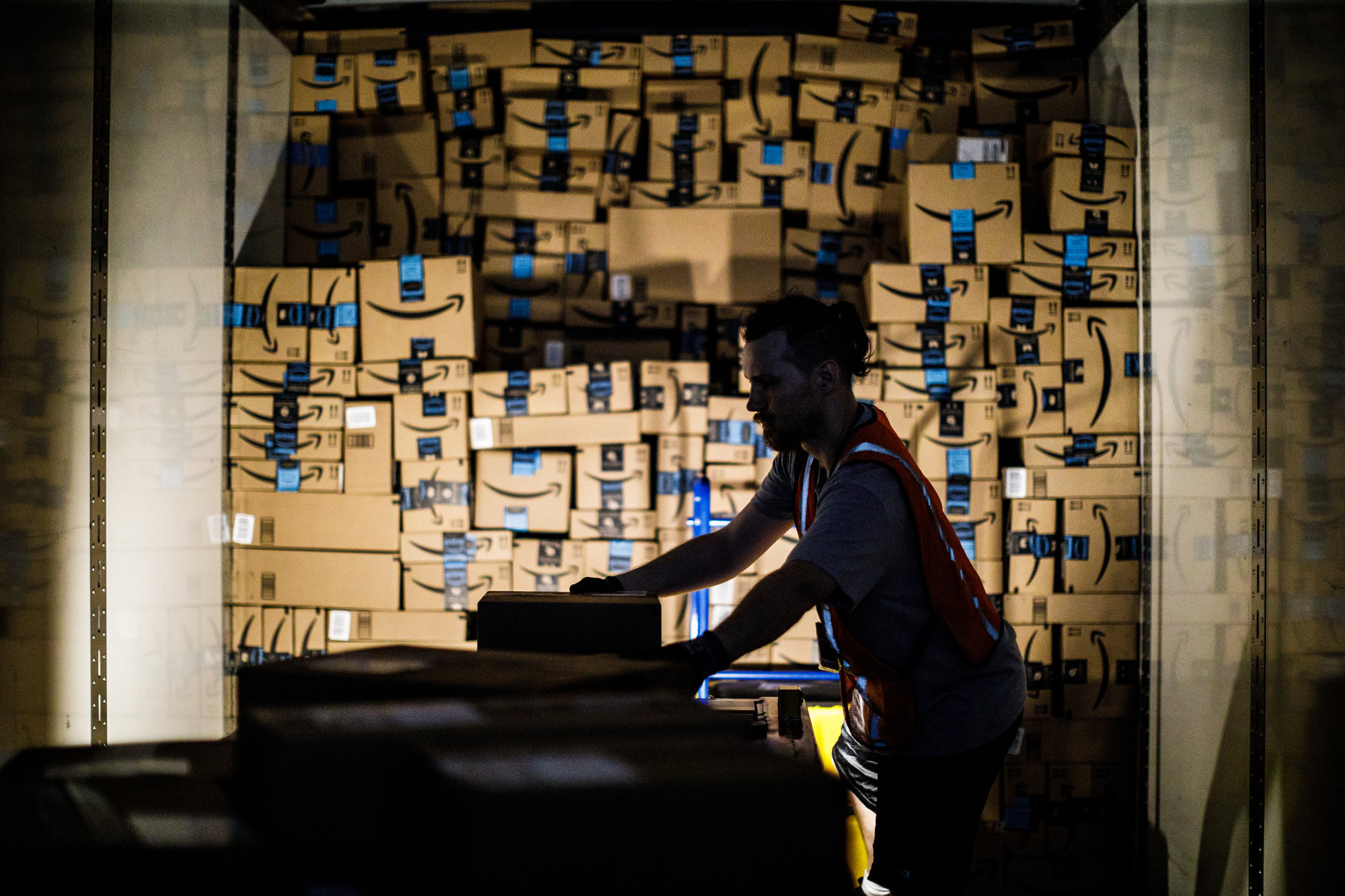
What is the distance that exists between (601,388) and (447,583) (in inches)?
32.0

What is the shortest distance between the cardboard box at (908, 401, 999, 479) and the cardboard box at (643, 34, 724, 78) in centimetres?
144

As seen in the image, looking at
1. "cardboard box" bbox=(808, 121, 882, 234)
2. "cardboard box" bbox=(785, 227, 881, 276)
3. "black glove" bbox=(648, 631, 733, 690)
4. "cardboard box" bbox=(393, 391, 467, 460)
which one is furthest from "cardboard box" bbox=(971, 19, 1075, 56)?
"black glove" bbox=(648, 631, 733, 690)

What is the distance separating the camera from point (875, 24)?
A: 3078 mm

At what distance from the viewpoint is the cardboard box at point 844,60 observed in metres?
3.06

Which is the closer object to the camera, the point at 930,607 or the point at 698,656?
the point at 698,656

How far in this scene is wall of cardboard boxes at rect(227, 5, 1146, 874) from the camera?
2.80 meters

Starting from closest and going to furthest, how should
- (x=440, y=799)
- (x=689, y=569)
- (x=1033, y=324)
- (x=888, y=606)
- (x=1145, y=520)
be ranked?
(x=440, y=799), (x=888, y=606), (x=689, y=569), (x=1145, y=520), (x=1033, y=324)

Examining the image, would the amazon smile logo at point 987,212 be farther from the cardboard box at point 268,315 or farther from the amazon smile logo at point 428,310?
the cardboard box at point 268,315

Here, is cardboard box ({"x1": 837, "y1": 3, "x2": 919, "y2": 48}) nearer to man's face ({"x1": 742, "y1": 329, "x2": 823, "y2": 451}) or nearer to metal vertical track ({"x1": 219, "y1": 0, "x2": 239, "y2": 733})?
metal vertical track ({"x1": 219, "y1": 0, "x2": 239, "y2": 733})

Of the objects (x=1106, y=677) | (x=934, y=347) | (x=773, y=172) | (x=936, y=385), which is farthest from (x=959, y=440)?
(x=773, y=172)

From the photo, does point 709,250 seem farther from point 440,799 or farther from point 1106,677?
point 440,799

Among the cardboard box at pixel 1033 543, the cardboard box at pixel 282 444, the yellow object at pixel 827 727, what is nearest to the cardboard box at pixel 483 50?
the cardboard box at pixel 282 444

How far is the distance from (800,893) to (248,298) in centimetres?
279

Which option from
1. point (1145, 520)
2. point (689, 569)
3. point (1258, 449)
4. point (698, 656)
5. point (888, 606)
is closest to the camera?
point (698, 656)
